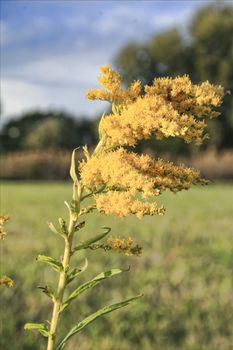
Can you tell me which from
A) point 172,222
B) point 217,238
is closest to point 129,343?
point 217,238

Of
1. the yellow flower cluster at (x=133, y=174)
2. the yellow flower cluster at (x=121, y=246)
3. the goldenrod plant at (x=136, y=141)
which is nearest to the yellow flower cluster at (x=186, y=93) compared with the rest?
the goldenrod plant at (x=136, y=141)

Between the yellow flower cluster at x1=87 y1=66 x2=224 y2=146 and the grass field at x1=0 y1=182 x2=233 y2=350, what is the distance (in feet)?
11.8

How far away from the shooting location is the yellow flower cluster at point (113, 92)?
1464mm

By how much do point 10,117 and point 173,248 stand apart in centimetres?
5339

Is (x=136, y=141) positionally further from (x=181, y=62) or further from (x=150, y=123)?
(x=181, y=62)

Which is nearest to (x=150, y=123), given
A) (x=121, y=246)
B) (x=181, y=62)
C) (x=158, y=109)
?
(x=158, y=109)

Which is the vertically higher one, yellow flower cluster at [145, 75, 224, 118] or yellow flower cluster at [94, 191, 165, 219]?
yellow flower cluster at [145, 75, 224, 118]

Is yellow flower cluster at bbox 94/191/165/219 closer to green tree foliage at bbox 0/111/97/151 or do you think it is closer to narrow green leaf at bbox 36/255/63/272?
narrow green leaf at bbox 36/255/63/272

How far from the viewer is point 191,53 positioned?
51.4 meters

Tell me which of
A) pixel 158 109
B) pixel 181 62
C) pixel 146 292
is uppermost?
pixel 181 62

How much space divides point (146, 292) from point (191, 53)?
46885 mm

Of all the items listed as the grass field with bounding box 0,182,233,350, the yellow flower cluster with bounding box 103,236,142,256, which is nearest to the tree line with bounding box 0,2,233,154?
the grass field with bounding box 0,182,233,350

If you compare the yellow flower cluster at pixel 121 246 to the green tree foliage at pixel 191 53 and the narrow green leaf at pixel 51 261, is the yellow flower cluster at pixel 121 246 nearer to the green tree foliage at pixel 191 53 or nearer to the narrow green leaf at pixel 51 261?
Answer: the narrow green leaf at pixel 51 261

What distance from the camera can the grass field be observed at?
17.0ft
